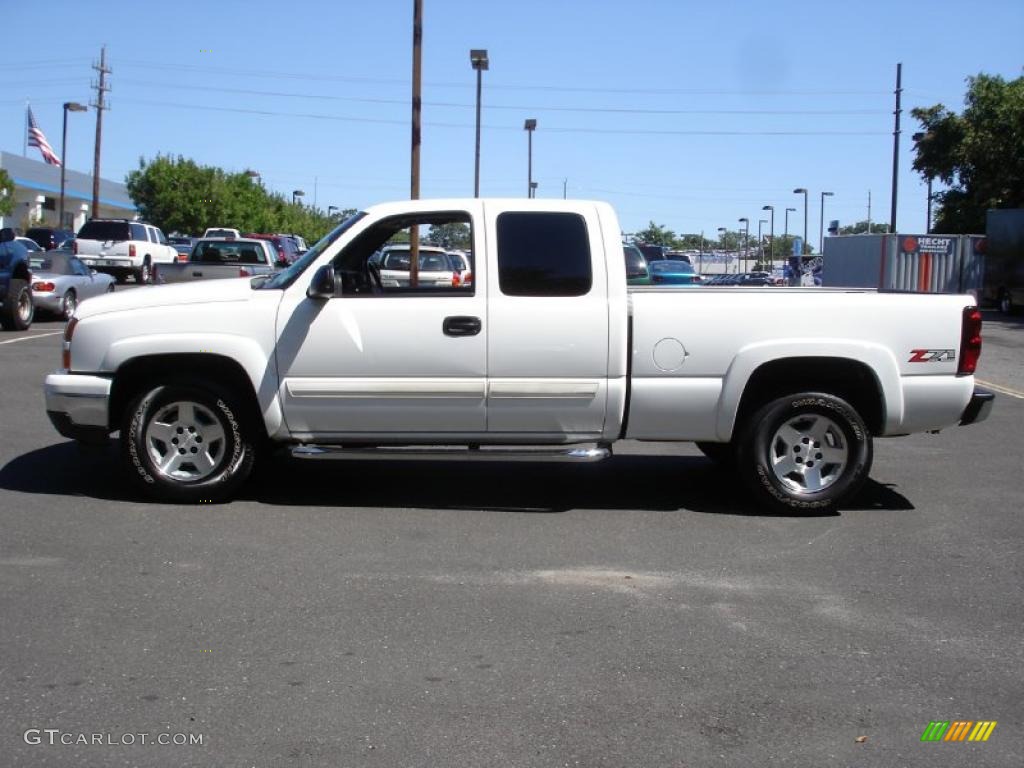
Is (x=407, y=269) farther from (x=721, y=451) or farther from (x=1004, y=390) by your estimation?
(x=1004, y=390)

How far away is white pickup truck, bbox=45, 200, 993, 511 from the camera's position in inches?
Answer: 292

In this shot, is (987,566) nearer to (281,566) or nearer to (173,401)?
(281,566)

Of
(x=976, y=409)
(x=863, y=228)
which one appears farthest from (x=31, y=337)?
(x=863, y=228)

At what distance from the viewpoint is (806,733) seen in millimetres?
4305

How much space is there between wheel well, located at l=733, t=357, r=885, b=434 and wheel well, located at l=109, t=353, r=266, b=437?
322cm

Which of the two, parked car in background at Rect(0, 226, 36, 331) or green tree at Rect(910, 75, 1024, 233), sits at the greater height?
green tree at Rect(910, 75, 1024, 233)

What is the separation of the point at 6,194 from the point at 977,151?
139 ft

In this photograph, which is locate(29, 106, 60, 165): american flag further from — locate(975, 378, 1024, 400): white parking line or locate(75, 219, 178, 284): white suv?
locate(975, 378, 1024, 400): white parking line

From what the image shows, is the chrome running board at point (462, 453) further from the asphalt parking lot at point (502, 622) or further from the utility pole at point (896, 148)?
the utility pole at point (896, 148)

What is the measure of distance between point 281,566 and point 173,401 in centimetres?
177

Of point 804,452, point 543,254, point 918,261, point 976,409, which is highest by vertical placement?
point 918,261

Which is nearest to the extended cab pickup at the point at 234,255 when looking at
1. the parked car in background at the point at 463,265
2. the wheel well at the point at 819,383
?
the parked car in background at the point at 463,265

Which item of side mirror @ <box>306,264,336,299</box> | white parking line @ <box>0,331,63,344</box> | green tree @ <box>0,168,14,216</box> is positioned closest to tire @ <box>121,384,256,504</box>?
side mirror @ <box>306,264,336,299</box>

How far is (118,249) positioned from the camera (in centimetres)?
3700
